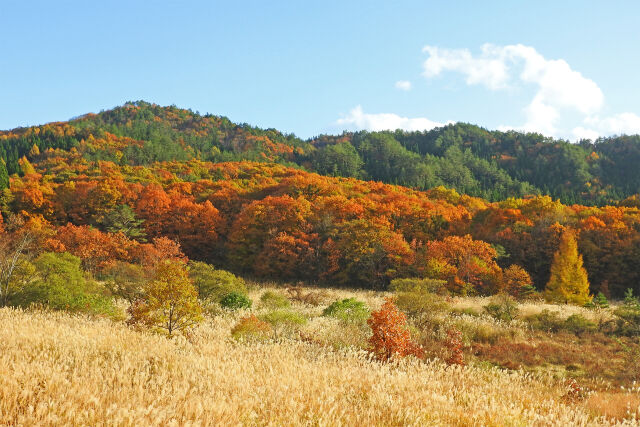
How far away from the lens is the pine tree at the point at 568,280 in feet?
101

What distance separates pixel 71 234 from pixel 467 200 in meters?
53.4

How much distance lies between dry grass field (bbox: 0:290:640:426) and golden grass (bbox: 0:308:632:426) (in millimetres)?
16

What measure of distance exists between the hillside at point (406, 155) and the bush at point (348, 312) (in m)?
80.8

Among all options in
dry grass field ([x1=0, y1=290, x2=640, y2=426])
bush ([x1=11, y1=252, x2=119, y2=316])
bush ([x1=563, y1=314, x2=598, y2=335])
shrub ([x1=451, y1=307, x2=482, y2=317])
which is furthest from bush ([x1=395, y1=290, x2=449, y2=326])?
bush ([x1=11, y1=252, x2=119, y2=316])

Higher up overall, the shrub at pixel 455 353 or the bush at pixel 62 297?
the bush at pixel 62 297

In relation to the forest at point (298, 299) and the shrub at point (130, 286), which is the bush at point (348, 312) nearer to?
the forest at point (298, 299)

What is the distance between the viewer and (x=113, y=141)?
356ft

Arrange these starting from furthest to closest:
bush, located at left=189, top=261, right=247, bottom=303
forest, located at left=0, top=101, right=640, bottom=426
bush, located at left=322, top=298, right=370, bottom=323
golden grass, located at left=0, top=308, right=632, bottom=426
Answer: bush, located at left=189, top=261, right=247, bottom=303, bush, located at left=322, top=298, right=370, bottom=323, forest, located at left=0, top=101, right=640, bottom=426, golden grass, located at left=0, top=308, right=632, bottom=426

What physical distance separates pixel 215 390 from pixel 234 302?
16.1m

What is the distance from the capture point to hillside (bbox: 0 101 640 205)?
10450cm

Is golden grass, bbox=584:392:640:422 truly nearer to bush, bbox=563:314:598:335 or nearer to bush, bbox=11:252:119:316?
bush, bbox=11:252:119:316

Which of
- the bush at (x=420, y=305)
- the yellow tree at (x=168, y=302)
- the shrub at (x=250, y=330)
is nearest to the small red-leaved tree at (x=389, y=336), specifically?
the shrub at (x=250, y=330)

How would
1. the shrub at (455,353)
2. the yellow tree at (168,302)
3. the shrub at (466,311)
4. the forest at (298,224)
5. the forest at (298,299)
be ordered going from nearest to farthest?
the forest at (298,299), the yellow tree at (168,302), the shrub at (455,353), the shrub at (466,311), the forest at (298,224)

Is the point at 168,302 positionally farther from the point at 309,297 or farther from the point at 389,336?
the point at 309,297
